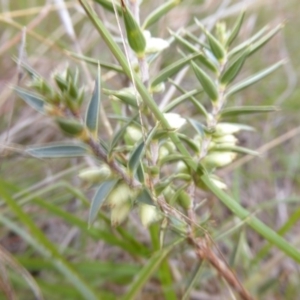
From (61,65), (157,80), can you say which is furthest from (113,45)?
(61,65)

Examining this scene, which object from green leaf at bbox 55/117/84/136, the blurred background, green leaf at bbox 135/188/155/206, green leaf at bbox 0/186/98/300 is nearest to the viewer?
green leaf at bbox 55/117/84/136

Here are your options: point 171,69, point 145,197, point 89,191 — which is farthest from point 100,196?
point 89,191

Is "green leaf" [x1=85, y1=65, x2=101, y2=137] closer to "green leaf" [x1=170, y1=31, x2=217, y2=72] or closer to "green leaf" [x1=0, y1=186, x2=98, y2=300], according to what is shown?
"green leaf" [x1=170, y1=31, x2=217, y2=72]

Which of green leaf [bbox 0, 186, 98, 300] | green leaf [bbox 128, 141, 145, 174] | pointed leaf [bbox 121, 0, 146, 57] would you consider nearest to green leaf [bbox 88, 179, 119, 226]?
green leaf [bbox 128, 141, 145, 174]

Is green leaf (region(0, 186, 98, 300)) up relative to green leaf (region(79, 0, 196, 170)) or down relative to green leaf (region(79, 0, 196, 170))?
down

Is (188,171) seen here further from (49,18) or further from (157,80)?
(49,18)

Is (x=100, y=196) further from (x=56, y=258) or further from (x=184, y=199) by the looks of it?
(x=56, y=258)
